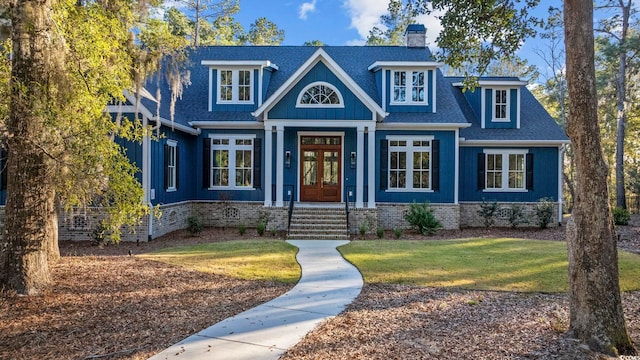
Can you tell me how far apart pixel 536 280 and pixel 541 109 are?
1220 centimetres

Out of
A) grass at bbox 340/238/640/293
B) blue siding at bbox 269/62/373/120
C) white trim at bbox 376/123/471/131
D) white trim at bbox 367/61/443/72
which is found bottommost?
grass at bbox 340/238/640/293

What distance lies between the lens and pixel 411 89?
1603cm

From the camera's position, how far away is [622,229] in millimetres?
15414

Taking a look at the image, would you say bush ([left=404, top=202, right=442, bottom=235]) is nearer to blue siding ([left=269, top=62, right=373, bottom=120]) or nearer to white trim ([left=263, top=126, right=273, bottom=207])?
blue siding ([left=269, top=62, right=373, bottom=120])

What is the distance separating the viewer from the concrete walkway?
4328 mm

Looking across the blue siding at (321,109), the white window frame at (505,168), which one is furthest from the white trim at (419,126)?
the white window frame at (505,168)

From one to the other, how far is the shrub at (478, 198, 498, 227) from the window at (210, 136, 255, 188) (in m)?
8.51

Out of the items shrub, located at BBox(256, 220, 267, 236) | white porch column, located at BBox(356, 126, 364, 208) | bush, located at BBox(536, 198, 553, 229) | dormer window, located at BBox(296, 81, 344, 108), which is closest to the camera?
shrub, located at BBox(256, 220, 267, 236)

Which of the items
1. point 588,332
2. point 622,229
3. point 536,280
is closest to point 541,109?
point 622,229

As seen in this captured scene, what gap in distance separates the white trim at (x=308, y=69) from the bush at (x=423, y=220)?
3346mm

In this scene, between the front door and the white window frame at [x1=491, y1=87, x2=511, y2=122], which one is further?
the white window frame at [x1=491, y1=87, x2=511, y2=122]

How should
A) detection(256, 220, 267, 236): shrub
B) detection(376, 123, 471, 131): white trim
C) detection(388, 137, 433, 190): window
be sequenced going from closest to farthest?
detection(256, 220, 267, 236): shrub < detection(376, 123, 471, 131): white trim < detection(388, 137, 433, 190): window

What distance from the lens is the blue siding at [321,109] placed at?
48.1 feet

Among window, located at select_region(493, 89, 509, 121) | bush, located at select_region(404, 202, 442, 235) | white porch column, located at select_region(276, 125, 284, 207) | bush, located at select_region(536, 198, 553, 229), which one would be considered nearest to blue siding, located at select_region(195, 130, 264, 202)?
white porch column, located at select_region(276, 125, 284, 207)
